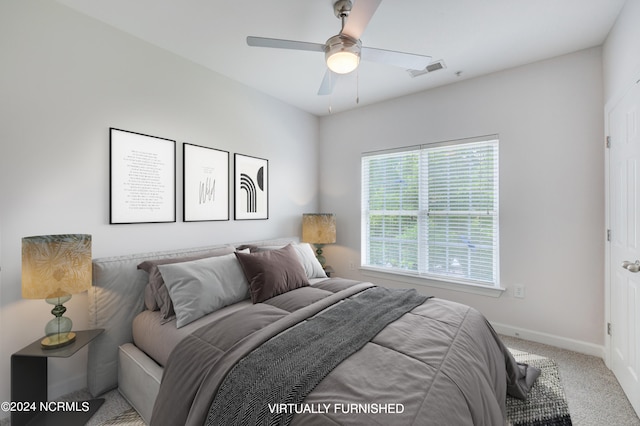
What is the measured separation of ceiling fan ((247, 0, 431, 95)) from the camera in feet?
4.96

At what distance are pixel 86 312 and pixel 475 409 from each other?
8.32 ft

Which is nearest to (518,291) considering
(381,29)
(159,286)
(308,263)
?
(308,263)

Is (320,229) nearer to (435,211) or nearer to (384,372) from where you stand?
(435,211)

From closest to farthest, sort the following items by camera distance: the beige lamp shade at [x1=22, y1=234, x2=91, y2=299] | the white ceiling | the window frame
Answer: the beige lamp shade at [x1=22, y1=234, x2=91, y2=299] → the white ceiling → the window frame

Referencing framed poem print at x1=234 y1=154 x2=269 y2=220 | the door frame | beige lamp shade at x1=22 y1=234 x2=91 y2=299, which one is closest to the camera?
beige lamp shade at x1=22 y1=234 x2=91 y2=299

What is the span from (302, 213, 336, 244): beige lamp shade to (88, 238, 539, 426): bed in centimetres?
109

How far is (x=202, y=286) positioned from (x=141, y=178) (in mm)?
1119

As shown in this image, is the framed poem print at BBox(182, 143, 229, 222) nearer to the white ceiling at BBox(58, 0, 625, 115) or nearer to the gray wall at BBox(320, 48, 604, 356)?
the white ceiling at BBox(58, 0, 625, 115)

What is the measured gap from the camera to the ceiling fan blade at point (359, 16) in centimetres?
141

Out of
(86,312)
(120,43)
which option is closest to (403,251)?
(86,312)

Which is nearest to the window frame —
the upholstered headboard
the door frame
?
the door frame

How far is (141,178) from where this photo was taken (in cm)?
231

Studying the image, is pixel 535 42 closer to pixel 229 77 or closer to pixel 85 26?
pixel 229 77

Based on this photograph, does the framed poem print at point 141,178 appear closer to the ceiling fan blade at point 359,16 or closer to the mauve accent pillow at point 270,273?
the mauve accent pillow at point 270,273
